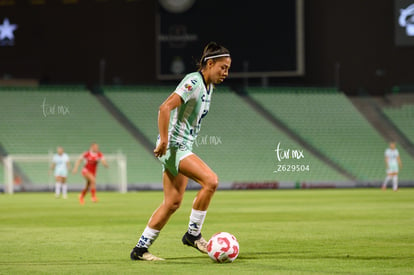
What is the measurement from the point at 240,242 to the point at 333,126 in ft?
112

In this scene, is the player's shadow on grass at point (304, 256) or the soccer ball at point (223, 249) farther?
the player's shadow on grass at point (304, 256)

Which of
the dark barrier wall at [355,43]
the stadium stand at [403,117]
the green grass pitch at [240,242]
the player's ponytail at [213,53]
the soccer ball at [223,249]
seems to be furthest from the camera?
the stadium stand at [403,117]

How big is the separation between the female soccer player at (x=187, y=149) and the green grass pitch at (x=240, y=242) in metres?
0.51

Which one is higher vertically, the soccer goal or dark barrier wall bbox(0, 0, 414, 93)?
dark barrier wall bbox(0, 0, 414, 93)

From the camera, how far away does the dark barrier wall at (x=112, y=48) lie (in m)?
46.1

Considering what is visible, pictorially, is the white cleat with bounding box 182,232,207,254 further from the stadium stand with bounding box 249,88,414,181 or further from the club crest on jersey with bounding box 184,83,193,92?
the stadium stand with bounding box 249,88,414,181

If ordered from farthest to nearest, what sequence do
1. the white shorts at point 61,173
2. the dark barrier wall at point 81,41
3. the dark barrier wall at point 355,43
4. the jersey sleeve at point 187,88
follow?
the dark barrier wall at point 81,41 → the dark barrier wall at point 355,43 → the white shorts at point 61,173 → the jersey sleeve at point 187,88

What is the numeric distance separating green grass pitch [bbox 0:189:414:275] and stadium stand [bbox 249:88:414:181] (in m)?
23.3

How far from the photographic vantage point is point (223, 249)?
9055 millimetres

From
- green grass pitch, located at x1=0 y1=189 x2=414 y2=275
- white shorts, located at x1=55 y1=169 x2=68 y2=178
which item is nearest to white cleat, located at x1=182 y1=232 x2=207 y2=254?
green grass pitch, located at x1=0 y1=189 x2=414 y2=275

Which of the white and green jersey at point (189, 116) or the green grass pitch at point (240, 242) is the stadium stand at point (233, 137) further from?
the white and green jersey at point (189, 116)

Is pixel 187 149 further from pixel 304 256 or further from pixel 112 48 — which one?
pixel 112 48

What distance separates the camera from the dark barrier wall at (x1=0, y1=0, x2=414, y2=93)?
151 ft

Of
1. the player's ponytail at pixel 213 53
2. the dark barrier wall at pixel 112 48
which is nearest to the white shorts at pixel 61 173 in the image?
the dark barrier wall at pixel 112 48
